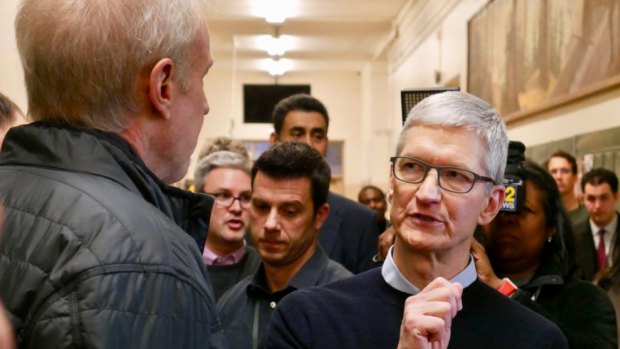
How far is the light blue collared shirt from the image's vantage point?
90.5 inches

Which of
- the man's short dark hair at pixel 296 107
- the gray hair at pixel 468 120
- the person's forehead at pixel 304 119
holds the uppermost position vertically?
the man's short dark hair at pixel 296 107

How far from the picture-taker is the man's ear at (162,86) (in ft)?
5.46

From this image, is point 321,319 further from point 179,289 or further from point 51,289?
point 51,289

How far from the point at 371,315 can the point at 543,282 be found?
3.54 ft

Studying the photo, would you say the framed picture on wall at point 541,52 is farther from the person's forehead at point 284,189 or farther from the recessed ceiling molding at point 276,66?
the recessed ceiling molding at point 276,66

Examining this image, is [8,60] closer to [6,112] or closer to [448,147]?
[6,112]

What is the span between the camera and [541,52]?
25.0 ft

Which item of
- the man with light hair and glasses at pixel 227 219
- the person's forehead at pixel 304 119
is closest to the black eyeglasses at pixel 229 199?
the man with light hair and glasses at pixel 227 219

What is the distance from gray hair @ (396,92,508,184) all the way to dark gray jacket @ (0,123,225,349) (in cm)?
97

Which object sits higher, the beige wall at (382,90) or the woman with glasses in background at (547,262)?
the beige wall at (382,90)

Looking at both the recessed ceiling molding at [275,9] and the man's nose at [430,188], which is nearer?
the man's nose at [430,188]

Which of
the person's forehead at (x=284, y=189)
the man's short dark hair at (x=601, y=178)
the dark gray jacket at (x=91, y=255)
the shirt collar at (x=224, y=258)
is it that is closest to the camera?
the dark gray jacket at (x=91, y=255)

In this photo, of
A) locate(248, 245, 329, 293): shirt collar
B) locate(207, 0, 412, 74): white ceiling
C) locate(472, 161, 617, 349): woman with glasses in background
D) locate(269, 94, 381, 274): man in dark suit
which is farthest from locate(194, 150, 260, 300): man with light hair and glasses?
locate(207, 0, 412, 74): white ceiling

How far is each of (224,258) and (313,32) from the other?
13.0m
